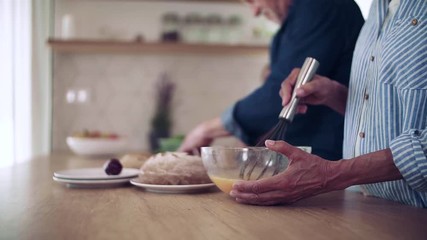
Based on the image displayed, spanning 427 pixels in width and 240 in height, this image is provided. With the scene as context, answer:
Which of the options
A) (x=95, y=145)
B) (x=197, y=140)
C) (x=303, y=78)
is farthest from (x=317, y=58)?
(x=95, y=145)

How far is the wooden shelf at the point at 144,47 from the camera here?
10.1 feet

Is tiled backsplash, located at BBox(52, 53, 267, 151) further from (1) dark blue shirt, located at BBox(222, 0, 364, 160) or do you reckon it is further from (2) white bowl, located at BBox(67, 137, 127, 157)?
(1) dark blue shirt, located at BBox(222, 0, 364, 160)

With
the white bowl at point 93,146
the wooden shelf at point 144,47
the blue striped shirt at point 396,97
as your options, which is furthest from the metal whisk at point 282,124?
the wooden shelf at point 144,47

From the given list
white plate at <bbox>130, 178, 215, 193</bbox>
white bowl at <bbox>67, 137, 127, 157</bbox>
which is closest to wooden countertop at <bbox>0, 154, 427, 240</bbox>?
white plate at <bbox>130, 178, 215, 193</bbox>

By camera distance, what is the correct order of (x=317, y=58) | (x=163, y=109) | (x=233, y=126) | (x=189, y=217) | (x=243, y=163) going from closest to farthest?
(x=189, y=217) → (x=243, y=163) → (x=317, y=58) → (x=233, y=126) → (x=163, y=109)

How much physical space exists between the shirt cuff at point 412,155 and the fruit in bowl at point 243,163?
0.63 feet

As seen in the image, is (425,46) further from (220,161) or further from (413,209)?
(220,161)

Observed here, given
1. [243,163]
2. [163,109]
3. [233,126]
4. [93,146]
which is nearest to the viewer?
[243,163]

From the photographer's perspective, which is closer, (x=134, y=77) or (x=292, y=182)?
(x=292, y=182)

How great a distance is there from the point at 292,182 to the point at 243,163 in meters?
0.11

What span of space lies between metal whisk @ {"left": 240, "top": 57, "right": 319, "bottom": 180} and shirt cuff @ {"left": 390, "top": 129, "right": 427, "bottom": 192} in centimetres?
20

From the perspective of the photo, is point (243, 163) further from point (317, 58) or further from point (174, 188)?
point (317, 58)

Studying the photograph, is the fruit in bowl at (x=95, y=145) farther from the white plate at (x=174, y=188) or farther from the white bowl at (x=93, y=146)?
the white plate at (x=174, y=188)

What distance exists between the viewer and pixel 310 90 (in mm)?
1108
